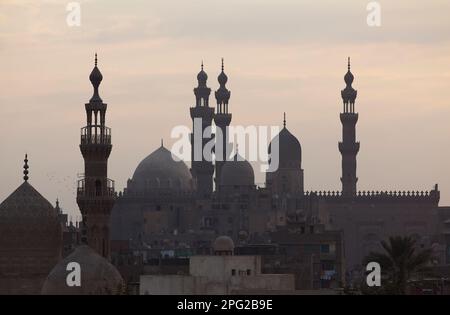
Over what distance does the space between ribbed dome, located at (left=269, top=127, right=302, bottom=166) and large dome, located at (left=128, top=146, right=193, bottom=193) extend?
6.40 metres

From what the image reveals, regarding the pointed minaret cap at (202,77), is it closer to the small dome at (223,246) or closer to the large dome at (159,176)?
the large dome at (159,176)

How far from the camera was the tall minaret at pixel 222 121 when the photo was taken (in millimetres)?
94625

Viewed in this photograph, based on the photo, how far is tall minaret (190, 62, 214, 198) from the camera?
9656cm

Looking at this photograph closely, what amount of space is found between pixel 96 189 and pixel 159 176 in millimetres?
50344

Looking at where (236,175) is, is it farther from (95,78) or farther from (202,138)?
(95,78)

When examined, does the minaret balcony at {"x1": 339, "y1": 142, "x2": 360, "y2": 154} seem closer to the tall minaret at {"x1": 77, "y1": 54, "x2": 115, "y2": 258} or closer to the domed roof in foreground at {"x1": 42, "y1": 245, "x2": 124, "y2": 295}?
the tall minaret at {"x1": 77, "y1": 54, "x2": 115, "y2": 258}

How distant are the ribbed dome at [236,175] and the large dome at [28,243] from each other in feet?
143

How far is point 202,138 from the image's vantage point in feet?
321

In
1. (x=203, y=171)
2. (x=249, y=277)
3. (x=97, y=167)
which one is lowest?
(x=249, y=277)

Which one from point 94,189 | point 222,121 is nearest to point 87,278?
point 94,189

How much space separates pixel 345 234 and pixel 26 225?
48566 mm

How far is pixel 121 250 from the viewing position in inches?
3118
